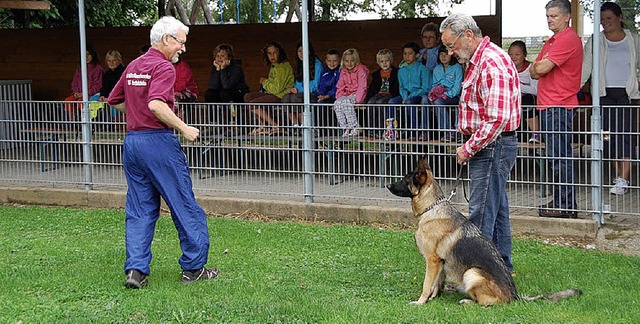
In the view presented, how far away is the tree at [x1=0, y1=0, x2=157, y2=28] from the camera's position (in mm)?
18641

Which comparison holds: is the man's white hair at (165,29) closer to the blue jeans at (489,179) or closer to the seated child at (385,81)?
the blue jeans at (489,179)

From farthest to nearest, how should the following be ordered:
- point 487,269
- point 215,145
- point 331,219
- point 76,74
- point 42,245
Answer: point 76,74 → point 215,145 → point 331,219 → point 42,245 → point 487,269

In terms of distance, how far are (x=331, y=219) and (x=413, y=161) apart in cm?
110

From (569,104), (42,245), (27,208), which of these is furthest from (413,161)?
(27,208)

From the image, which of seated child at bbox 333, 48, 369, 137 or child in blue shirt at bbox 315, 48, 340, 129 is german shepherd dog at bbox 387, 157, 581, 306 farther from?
child in blue shirt at bbox 315, 48, 340, 129

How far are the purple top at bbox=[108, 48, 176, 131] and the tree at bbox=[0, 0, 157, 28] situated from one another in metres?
12.3

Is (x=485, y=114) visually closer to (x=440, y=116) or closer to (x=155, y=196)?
(x=155, y=196)

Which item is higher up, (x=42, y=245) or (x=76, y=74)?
(x=76, y=74)

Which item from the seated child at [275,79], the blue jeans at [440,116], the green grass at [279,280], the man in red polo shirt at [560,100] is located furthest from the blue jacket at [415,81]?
the green grass at [279,280]

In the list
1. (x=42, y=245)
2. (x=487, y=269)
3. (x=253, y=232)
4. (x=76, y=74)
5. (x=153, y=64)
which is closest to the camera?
(x=487, y=269)

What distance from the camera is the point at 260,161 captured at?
10.4 m

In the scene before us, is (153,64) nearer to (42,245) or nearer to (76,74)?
(42,245)

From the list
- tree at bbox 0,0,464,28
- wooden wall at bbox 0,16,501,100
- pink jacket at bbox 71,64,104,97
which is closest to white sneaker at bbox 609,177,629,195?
wooden wall at bbox 0,16,501,100

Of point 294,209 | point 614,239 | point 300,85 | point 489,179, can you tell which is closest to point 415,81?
point 300,85
